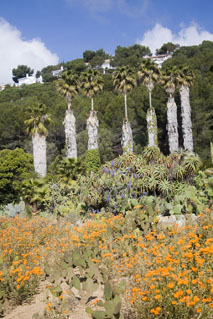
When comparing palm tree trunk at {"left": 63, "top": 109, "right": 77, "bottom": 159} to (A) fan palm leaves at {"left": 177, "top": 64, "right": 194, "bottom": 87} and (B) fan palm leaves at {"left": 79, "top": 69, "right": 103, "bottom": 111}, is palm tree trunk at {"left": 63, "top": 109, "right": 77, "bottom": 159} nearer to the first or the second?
(B) fan palm leaves at {"left": 79, "top": 69, "right": 103, "bottom": 111}

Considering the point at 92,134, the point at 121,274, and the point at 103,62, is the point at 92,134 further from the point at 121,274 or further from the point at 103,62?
the point at 103,62

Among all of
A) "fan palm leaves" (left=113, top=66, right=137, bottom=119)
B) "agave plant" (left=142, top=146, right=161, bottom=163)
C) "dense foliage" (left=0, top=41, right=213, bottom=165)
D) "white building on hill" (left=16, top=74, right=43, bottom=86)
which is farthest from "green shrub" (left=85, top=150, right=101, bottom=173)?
"white building on hill" (left=16, top=74, right=43, bottom=86)

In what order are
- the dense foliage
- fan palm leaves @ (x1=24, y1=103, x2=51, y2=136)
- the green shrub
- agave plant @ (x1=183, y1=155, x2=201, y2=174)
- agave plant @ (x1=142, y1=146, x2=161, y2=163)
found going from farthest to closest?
the dense foliage → the green shrub → fan palm leaves @ (x1=24, y1=103, x2=51, y2=136) → agave plant @ (x1=142, y1=146, x2=161, y2=163) → agave plant @ (x1=183, y1=155, x2=201, y2=174)

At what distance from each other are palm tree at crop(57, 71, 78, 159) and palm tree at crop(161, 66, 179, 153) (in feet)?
28.7

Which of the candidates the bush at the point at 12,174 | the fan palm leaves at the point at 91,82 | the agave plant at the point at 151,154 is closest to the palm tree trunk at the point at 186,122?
the fan palm leaves at the point at 91,82

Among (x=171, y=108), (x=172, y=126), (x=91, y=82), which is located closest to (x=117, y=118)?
(x=91, y=82)

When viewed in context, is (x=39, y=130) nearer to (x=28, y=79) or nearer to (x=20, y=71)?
(x=28, y=79)

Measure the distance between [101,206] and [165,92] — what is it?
26198 mm

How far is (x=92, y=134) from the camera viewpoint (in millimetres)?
30094

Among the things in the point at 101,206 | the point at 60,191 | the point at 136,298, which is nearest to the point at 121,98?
the point at 60,191

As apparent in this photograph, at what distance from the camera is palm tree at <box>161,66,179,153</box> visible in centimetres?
3044

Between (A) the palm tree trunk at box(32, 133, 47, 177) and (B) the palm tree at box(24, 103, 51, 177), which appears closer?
(B) the palm tree at box(24, 103, 51, 177)

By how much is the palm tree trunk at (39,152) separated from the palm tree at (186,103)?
12.9 metres

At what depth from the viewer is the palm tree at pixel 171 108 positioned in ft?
99.9
